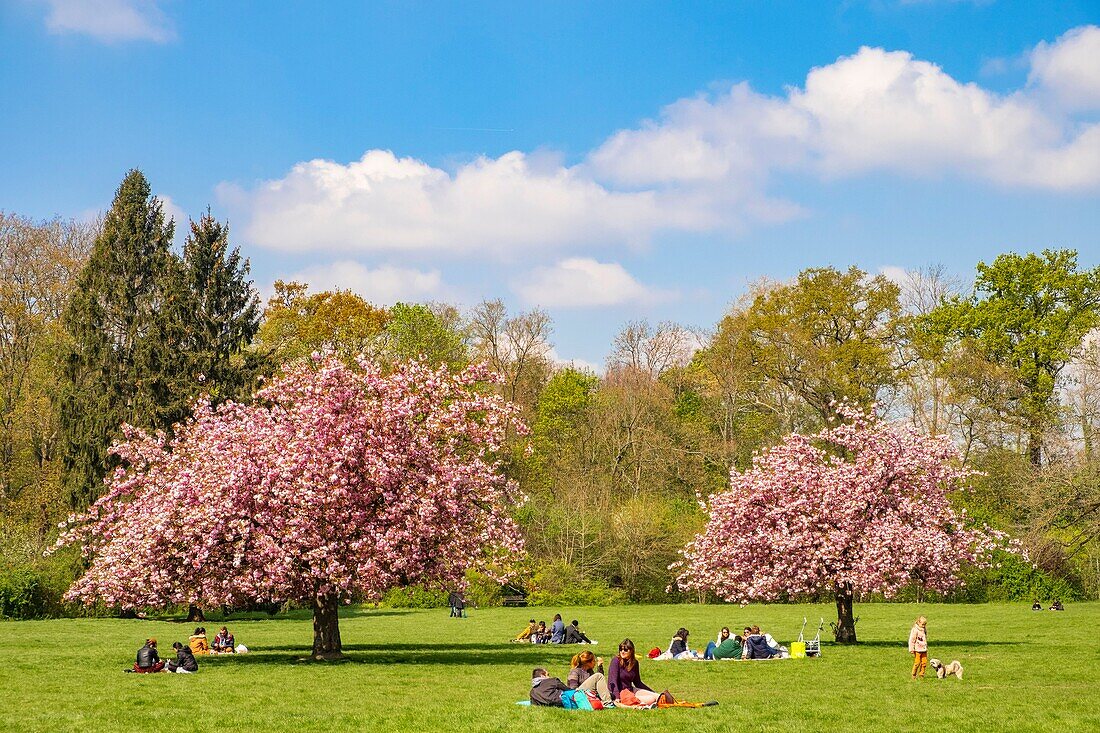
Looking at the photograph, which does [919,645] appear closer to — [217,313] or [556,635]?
[556,635]

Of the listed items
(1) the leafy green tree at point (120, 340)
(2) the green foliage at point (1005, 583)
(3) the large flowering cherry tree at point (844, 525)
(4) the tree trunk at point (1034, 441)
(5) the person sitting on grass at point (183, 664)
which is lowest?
(2) the green foliage at point (1005, 583)

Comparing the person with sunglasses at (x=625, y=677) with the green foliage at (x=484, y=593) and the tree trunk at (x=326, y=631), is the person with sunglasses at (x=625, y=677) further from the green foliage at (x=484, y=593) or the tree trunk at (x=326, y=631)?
the green foliage at (x=484, y=593)

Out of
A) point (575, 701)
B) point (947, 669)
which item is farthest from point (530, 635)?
point (575, 701)

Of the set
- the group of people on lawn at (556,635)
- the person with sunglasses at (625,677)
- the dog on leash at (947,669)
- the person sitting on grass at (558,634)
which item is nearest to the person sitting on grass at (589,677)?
the person with sunglasses at (625,677)

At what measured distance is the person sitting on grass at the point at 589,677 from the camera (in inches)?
862

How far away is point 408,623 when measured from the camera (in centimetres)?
5366

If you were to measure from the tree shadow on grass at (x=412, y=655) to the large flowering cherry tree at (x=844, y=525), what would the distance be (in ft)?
23.8

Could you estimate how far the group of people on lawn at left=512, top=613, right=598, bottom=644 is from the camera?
41.4 metres

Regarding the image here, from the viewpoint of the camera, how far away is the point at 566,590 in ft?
232

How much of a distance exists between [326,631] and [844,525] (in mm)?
16787

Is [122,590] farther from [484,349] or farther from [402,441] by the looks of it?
[484,349]

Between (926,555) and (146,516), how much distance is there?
937 inches

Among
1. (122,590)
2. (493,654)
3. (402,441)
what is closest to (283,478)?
(402,441)

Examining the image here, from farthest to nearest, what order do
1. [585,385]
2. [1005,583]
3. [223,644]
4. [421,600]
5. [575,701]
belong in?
[585,385] < [421,600] < [1005,583] < [223,644] < [575,701]
